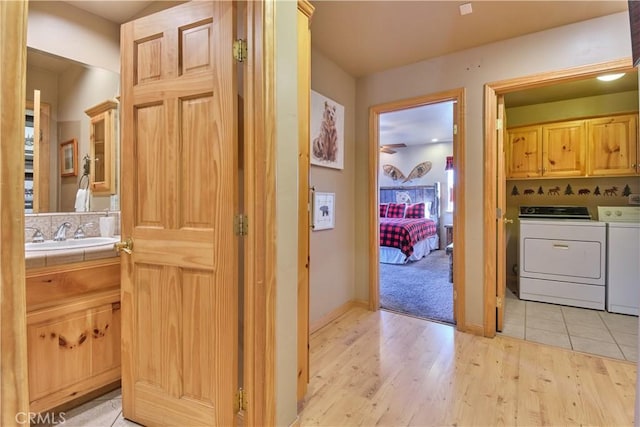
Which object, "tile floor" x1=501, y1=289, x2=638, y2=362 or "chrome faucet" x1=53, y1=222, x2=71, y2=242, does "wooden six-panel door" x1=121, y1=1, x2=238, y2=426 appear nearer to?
"chrome faucet" x1=53, y1=222, x2=71, y2=242

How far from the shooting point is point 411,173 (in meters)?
7.51

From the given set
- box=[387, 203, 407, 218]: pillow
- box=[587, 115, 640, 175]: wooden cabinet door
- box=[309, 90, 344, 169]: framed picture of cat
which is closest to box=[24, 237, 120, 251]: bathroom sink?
box=[309, 90, 344, 169]: framed picture of cat

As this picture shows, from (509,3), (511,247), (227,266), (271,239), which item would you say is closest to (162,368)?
(227,266)

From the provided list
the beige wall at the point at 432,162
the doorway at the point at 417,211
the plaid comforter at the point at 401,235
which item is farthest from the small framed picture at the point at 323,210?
the beige wall at the point at 432,162

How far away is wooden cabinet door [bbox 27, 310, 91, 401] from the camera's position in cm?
140

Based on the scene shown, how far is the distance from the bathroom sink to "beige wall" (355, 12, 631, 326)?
2.23 metres

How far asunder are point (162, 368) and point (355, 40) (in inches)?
102

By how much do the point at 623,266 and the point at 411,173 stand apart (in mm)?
4850

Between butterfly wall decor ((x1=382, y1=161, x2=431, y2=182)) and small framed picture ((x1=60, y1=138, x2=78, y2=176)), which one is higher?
butterfly wall decor ((x1=382, y1=161, x2=431, y2=182))

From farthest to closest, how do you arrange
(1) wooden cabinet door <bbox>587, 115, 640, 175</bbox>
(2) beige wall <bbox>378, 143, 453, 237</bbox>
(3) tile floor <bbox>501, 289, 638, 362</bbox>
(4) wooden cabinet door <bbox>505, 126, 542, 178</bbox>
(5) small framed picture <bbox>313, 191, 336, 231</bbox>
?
1. (2) beige wall <bbox>378, 143, 453, 237</bbox>
2. (4) wooden cabinet door <bbox>505, 126, 542, 178</bbox>
3. (1) wooden cabinet door <bbox>587, 115, 640, 175</bbox>
4. (5) small framed picture <bbox>313, 191, 336, 231</bbox>
5. (3) tile floor <bbox>501, 289, 638, 362</bbox>

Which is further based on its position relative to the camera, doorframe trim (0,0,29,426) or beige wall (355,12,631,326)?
beige wall (355,12,631,326)

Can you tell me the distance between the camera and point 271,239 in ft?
4.17

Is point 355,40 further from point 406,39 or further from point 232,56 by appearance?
point 232,56

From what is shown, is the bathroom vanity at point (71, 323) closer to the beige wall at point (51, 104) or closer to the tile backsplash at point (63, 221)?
the tile backsplash at point (63, 221)
